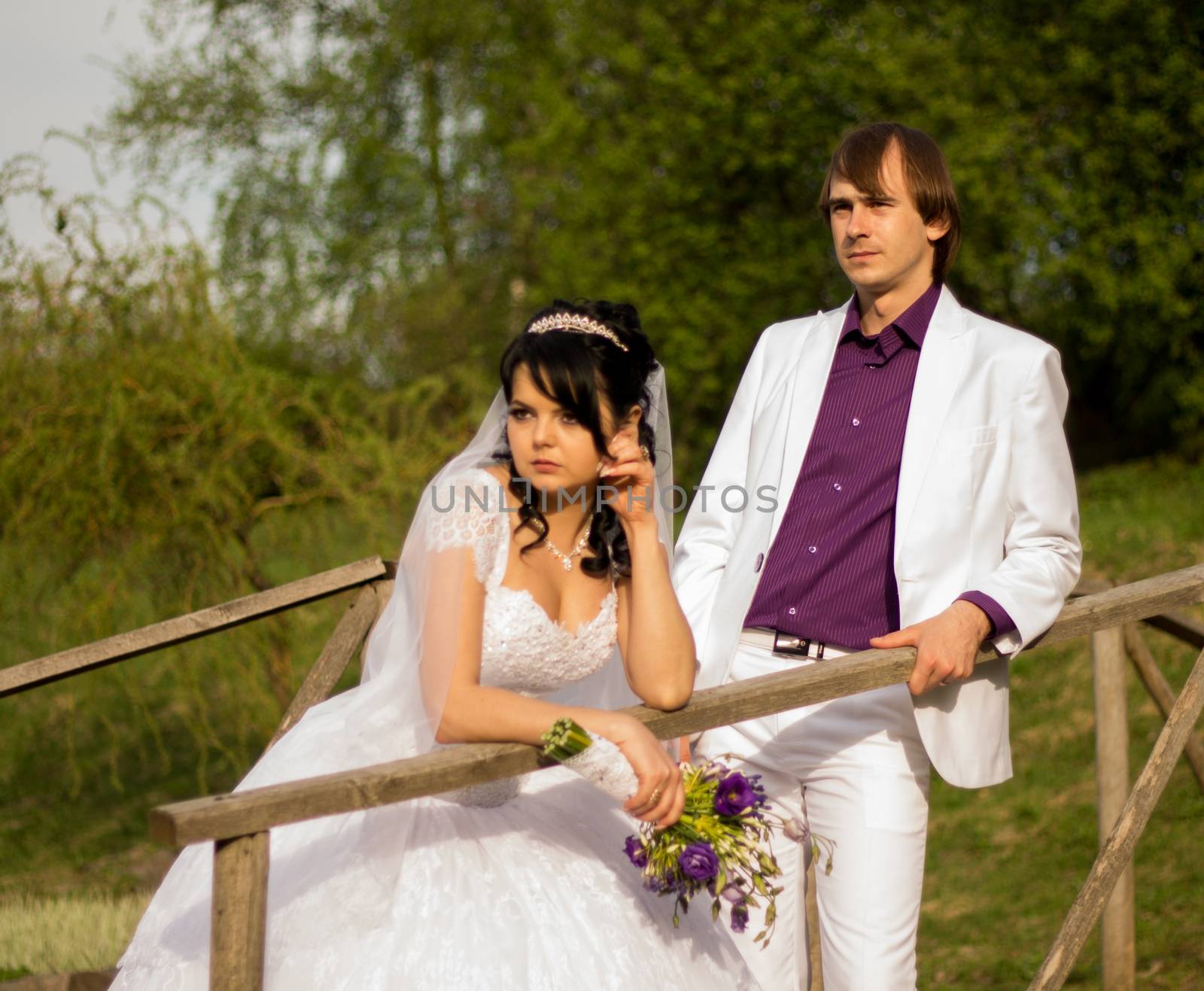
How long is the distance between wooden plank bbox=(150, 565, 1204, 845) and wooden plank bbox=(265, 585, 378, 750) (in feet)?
5.34

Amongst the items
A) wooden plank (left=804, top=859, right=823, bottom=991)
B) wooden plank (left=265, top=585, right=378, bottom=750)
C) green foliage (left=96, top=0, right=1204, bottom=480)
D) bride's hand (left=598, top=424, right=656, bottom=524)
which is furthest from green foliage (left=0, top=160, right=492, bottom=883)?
bride's hand (left=598, top=424, right=656, bottom=524)

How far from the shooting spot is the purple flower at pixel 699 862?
2.51 metres

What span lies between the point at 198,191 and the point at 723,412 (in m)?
7.81

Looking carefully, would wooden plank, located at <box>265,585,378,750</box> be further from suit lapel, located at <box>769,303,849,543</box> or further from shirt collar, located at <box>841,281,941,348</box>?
shirt collar, located at <box>841,281,941,348</box>

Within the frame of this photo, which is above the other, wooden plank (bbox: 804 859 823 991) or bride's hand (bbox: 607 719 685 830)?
bride's hand (bbox: 607 719 685 830)

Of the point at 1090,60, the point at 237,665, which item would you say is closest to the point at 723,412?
the point at 1090,60

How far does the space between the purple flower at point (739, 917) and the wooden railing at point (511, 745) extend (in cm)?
46

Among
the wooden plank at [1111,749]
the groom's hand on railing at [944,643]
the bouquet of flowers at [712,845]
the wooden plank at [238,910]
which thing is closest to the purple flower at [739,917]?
the bouquet of flowers at [712,845]

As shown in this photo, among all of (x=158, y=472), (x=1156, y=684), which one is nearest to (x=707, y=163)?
(x=158, y=472)

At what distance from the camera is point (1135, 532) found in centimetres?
955

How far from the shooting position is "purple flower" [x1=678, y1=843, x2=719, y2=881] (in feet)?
8.23

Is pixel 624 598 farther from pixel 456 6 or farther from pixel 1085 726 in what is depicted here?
pixel 456 6

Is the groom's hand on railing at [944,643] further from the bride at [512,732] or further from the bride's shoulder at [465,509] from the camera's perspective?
the bride's shoulder at [465,509]

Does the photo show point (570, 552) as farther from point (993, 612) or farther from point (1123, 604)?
point (1123, 604)
